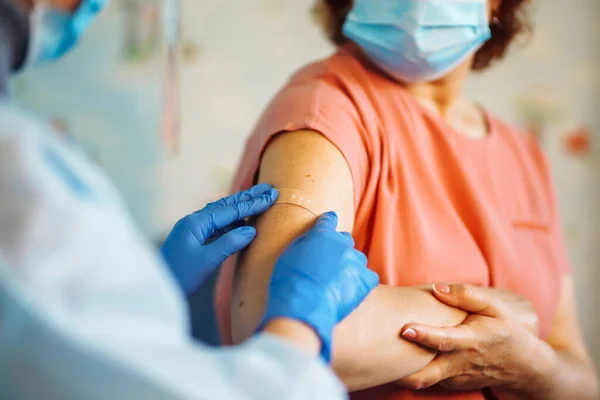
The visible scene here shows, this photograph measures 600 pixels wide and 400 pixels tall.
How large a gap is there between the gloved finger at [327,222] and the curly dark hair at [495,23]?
2.03 ft

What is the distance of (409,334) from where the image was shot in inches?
33.2

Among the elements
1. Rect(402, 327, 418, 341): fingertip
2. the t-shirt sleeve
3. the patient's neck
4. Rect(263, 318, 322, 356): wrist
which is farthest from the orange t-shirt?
the patient's neck

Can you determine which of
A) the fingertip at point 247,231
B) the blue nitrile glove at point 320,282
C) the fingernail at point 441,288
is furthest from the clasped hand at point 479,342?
the fingertip at point 247,231

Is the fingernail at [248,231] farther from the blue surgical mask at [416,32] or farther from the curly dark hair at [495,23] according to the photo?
the curly dark hair at [495,23]

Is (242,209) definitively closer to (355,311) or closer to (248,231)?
(248,231)

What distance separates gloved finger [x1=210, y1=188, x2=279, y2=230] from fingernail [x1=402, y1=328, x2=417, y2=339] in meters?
0.27

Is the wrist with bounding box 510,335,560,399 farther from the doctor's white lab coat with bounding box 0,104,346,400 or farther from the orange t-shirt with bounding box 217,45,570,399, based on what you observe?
the doctor's white lab coat with bounding box 0,104,346,400

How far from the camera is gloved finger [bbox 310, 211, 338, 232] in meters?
0.77

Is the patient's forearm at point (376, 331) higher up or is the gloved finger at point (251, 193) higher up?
the gloved finger at point (251, 193)

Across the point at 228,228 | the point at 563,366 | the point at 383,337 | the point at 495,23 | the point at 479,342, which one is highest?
the point at 495,23

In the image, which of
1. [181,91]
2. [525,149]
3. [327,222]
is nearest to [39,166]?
[327,222]

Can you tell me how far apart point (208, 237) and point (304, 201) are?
7.2 inches

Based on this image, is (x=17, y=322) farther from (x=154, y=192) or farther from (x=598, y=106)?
(x=598, y=106)

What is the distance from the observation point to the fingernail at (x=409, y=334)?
84 cm
